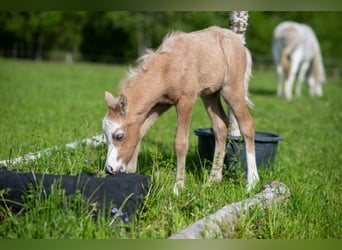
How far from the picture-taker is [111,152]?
488 cm

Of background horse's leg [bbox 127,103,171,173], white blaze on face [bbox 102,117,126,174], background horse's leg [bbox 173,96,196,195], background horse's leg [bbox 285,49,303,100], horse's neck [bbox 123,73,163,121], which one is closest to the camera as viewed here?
white blaze on face [bbox 102,117,126,174]

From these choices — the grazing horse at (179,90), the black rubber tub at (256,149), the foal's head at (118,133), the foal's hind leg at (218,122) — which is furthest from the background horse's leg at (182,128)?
the black rubber tub at (256,149)

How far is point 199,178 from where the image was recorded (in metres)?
5.77

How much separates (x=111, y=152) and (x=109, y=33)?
38.5 m

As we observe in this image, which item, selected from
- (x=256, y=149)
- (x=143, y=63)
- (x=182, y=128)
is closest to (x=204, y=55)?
(x=143, y=63)

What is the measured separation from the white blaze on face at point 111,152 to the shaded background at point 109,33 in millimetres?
27304

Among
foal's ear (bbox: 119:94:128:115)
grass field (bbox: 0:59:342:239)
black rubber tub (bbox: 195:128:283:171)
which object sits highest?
foal's ear (bbox: 119:94:128:115)

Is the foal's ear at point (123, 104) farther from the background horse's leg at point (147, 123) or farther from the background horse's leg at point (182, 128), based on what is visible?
the background horse's leg at point (182, 128)

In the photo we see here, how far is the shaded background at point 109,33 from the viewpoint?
1331 inches

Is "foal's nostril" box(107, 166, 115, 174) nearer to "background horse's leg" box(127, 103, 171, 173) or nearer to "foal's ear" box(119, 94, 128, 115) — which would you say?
"background horse's leg" box(127, 103, 171, 173)

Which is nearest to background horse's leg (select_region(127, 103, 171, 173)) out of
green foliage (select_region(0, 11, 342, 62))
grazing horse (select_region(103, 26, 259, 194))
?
grazing horse (select_region(103, 26, 259, 194))

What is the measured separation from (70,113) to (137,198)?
7.24 meters

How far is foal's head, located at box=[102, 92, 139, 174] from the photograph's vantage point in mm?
4793

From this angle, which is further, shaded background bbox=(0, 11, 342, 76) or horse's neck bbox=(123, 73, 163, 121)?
shaded background bbox=(0, 11, 342, 76)
